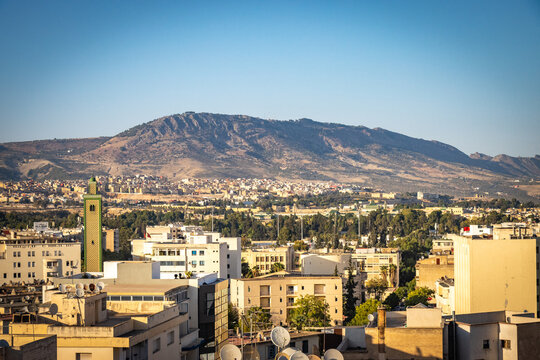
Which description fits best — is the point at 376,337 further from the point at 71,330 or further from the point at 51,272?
the point at 51,272

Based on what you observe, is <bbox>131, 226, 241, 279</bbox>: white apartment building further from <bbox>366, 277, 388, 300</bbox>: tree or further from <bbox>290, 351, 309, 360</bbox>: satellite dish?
<bbox>290, 351, 309, 360</bbox>: satellite dish

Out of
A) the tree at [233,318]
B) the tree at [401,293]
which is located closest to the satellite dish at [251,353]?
the tree at [233,318]

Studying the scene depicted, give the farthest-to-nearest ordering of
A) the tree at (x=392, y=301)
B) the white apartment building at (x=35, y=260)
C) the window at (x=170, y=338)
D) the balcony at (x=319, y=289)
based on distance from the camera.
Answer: the white apartment building at (x=35, y=260) < the tree at (x=392, y=301) < the balcony at (x=319, y=289) < the window at (x=170, y=338)

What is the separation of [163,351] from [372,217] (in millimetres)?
123255

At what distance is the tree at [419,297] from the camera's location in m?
55.9

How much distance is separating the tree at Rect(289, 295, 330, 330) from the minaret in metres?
25.6

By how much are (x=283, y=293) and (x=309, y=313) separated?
4178 mm

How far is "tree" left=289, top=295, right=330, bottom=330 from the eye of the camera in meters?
45.1

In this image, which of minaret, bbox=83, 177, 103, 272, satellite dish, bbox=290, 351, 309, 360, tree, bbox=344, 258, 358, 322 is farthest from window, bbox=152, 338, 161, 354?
minaret, bbox=83, 177, 103, 272

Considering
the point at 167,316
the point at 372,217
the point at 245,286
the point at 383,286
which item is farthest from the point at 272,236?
the point at 167,316

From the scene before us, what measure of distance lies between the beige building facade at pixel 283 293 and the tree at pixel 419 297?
22.4 ft

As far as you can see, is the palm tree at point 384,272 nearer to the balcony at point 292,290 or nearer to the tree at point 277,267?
the tree at point 277,267

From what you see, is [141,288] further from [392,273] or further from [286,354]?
[392,273]

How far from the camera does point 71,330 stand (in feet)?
70.6
